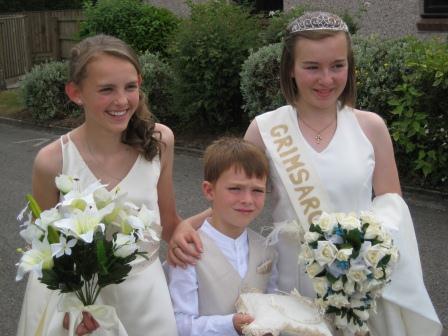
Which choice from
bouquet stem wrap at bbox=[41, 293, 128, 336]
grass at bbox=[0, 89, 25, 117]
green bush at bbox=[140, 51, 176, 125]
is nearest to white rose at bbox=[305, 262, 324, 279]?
bouquet stem wrap at bbox=[41, 293, 128, 336]

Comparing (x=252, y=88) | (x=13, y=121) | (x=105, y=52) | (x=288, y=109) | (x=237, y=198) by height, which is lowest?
(x=13, y=121)

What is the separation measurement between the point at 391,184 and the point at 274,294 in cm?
62

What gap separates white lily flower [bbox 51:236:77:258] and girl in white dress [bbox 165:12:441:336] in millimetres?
526

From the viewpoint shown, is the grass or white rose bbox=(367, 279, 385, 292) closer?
white rose bbox=(367, 279, 385, 292)

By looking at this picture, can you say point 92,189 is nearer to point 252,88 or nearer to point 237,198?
point 237,198

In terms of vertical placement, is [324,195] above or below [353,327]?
above

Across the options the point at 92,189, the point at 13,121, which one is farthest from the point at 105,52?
the point at 13,121

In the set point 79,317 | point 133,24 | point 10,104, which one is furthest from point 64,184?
point 10,104

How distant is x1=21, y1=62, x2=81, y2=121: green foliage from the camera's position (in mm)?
12703

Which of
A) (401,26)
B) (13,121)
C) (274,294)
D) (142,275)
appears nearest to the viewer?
(274,294)

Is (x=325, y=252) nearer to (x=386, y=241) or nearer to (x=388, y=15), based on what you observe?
(x=386, y=241)

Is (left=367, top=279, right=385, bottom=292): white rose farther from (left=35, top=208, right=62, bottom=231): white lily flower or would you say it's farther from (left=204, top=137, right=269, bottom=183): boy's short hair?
(left=35, top=208, right=62, bottom=231): white lily flower

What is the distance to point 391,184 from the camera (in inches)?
96.8

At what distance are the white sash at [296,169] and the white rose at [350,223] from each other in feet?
1.01
